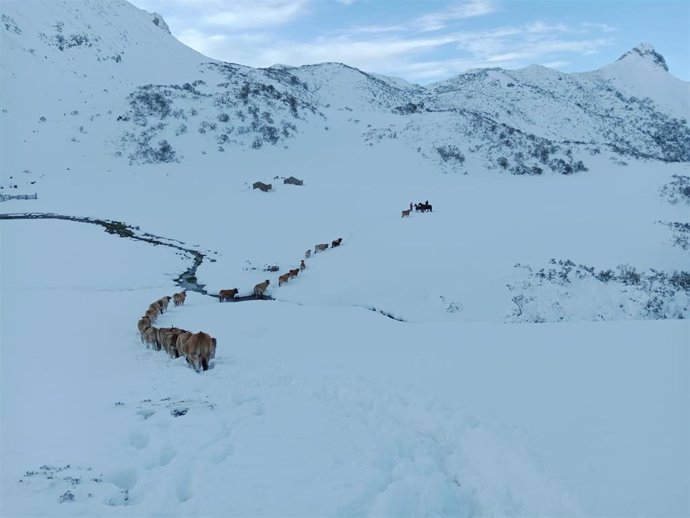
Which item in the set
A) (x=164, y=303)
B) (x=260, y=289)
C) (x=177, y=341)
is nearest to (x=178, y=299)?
(x=164, y=303)

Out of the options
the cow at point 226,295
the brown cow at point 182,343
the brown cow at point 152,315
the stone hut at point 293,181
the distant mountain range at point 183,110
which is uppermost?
the distant mountain range at point 183,110

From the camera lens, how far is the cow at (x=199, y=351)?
11.5 m

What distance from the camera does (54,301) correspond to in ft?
61.2

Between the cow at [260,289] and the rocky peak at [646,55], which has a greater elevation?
the rocky peak at [646,55]

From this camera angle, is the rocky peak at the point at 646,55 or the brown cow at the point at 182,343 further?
the rocky peak at the point at 646,55

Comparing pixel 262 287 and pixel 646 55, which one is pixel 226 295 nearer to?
pixel 262 287

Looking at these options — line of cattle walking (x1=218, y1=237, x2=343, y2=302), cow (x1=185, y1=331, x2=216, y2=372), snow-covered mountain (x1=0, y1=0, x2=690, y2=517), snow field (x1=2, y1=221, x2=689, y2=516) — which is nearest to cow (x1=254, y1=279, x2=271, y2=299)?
line of cattle walking (x1=218, y1=237, x2=343, y2=302)

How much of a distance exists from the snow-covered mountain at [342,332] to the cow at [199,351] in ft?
0.87

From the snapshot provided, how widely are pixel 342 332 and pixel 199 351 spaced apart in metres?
4.55

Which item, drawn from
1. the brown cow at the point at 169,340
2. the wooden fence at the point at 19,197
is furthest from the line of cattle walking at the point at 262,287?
the wooden fence at the point at 19,197

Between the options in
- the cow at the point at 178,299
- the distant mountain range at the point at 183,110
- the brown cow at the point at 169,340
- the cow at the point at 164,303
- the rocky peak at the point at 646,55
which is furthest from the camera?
the rocky peak at the point at 646,55

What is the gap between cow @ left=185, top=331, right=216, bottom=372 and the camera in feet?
37.7

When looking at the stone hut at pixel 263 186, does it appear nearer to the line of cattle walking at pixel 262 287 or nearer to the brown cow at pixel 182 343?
the line of cattle walking at pixel 262 287

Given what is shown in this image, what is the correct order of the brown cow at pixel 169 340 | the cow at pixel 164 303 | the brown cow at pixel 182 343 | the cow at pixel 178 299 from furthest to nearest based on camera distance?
the cow at pixel 178 299 → the cow at pixel 164 303 → the brown cow at pixel 169 340 → the brown cow at pixel 182 343
